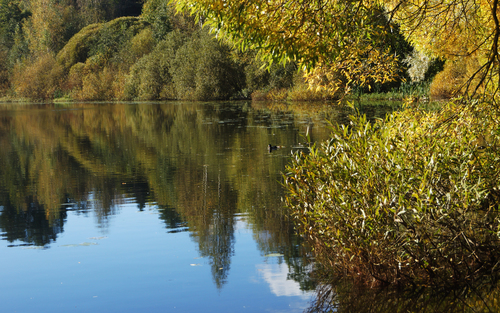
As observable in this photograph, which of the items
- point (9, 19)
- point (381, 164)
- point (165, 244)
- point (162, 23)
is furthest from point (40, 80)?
point (381, 164)

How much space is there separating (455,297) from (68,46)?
270ft

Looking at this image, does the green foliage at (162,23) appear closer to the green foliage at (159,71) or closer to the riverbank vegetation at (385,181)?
the green foliage at (159,71)

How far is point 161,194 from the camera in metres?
11.4

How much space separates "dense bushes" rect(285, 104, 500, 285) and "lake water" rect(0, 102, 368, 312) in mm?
811

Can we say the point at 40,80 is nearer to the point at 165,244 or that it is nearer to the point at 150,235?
the point at 150,235

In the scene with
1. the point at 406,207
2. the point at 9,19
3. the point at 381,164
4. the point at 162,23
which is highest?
the point at 9,19

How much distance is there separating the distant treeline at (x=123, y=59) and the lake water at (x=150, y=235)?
2752 cm

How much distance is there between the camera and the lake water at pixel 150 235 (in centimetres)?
624

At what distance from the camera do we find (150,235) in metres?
8.54

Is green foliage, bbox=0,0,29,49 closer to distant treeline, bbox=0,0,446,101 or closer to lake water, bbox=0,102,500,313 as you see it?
distant treeline, bbox=0,0,446,101

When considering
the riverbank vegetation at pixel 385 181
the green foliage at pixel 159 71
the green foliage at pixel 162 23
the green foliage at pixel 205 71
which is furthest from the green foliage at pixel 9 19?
the riverbank vegetation at pixel 385 181

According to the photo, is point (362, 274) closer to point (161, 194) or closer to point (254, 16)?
point (254, 16)

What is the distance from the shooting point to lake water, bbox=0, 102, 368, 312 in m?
6.24

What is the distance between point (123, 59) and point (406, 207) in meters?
69.8
